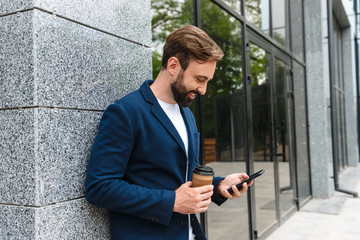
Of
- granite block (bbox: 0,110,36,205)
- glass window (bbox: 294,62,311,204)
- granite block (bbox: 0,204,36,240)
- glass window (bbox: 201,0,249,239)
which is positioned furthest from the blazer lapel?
glass window (bbox: 294,62,311,204)

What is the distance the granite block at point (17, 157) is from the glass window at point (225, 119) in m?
2.24

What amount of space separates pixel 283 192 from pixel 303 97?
2527 millimetres

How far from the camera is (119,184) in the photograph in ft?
4.92

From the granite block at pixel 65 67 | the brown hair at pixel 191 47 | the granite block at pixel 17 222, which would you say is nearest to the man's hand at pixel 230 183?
the brown hair at pixel 191 47

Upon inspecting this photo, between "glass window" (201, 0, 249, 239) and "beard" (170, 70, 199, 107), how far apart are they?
1.88 metres

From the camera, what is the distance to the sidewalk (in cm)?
533

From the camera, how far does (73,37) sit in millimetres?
1788

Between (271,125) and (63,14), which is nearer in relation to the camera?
(63,14)

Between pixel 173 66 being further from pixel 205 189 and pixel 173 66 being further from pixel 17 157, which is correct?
pixel 17 157

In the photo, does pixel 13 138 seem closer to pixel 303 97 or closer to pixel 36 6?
pixel 36 6

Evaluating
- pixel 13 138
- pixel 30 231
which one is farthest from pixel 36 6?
pixel 30 231

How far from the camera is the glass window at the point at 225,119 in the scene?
12.6 ft

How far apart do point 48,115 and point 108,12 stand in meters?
0.74

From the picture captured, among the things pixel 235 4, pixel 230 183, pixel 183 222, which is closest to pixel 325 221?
pixel 235 4
